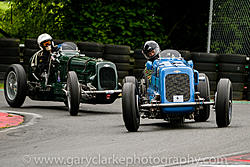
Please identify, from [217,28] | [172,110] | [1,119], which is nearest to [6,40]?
[217,28]

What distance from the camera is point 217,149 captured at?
770 centimetres

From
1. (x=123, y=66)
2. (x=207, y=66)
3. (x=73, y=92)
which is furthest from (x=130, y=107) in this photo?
(x=123, y=66)

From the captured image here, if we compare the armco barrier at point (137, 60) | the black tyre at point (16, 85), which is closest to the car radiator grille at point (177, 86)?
the black tyre at point (16, 85)

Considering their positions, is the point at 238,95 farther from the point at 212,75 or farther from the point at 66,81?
the point at 66,81

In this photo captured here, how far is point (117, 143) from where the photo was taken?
8.55 m

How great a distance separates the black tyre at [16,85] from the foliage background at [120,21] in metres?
7.32

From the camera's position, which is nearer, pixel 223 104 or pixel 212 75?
pixel 223 104

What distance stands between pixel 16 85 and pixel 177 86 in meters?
5.68

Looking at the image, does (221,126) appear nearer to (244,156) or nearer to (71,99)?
(244,156)

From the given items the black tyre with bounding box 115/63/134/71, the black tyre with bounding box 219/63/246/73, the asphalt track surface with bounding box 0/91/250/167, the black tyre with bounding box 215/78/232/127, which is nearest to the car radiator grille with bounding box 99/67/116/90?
the asphalt track surface with bounding box 0/91/250/167

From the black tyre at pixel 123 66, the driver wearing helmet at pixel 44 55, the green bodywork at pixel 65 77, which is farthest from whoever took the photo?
the black tyre at pixel 123 66

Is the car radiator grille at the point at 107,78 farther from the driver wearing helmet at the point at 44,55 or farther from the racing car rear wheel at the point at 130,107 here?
the racing car rear wheel at the point at 130,107

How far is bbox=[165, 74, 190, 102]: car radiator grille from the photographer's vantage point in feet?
32.9

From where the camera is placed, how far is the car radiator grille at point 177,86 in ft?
32.9
